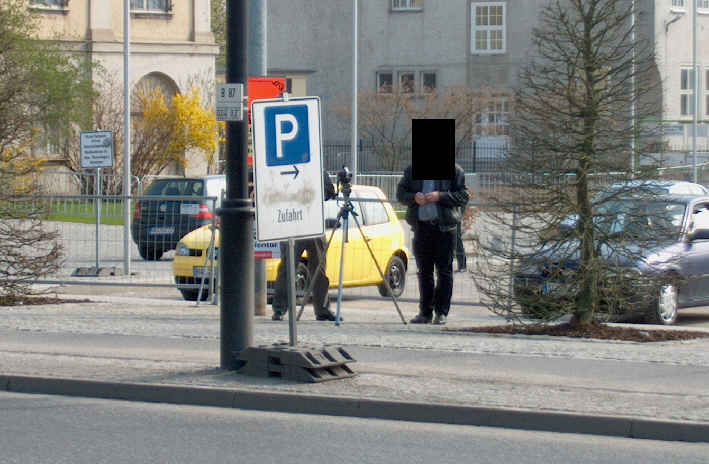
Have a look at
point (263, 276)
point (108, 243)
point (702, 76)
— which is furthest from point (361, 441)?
point (702, 76)

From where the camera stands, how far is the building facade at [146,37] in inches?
1748

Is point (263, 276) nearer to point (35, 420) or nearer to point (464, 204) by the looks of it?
point (464, 204)

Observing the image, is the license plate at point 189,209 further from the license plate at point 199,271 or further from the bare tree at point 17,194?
the bare tree at point 17,194

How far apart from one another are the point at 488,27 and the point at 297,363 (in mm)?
50299

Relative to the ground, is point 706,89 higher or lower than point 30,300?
higher

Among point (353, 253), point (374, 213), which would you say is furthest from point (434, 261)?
point (374, 213)

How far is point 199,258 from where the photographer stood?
54.3 feet

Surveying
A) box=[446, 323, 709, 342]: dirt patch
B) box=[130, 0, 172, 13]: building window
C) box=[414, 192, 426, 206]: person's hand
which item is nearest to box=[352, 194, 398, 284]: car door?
box=[414, 192, 426, 206]: person's hand

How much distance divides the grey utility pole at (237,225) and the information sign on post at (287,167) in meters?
Result: 0.23

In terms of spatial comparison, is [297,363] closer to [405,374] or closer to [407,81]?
[405,374]

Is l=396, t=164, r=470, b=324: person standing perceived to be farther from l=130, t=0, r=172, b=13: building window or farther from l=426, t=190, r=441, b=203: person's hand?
l=130, t=0, r=172, b=13: building window

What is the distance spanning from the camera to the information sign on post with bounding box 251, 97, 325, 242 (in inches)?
376

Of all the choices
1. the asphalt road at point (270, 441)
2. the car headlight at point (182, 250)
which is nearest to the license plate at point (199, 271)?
the car headlight at point (182, 250)

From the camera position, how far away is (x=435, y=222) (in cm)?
1338
